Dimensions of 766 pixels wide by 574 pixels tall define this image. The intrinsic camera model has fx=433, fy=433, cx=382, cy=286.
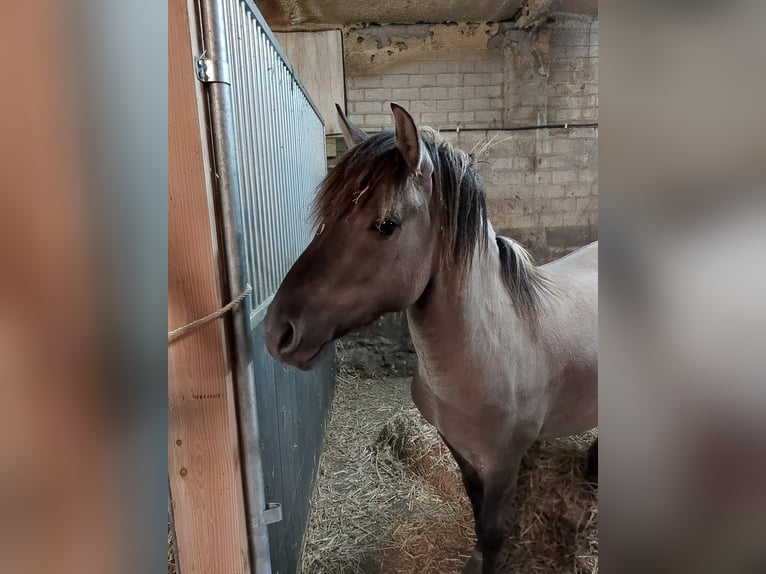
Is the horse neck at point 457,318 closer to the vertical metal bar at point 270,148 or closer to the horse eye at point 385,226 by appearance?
the horse eye at point 385,226

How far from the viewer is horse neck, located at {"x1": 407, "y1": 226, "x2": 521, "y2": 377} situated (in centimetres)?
114

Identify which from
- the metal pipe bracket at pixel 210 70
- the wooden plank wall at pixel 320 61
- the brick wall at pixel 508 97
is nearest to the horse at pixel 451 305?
the metal pipe bracket at pixel 210 70

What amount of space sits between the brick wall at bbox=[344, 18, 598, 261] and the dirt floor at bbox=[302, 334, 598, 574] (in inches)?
82.5

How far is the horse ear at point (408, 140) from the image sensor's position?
0.95m

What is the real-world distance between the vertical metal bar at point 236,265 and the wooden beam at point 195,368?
0.07 ft

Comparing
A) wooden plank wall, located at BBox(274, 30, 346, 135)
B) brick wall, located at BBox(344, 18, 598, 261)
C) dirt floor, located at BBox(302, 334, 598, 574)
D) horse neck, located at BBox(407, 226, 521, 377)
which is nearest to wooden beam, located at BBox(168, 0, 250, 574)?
horse neck, located at BBox(407, 226, 521, 377)

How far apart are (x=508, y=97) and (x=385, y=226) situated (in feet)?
9.75

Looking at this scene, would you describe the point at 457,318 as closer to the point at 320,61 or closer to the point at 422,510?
the point at 422,510

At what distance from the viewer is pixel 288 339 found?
959 millimetres

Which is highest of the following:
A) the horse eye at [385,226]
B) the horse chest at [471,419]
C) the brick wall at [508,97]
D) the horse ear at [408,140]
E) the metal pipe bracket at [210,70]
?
the brick wall at [508,97]

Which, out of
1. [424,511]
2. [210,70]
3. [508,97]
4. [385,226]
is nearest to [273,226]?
[385,226]
